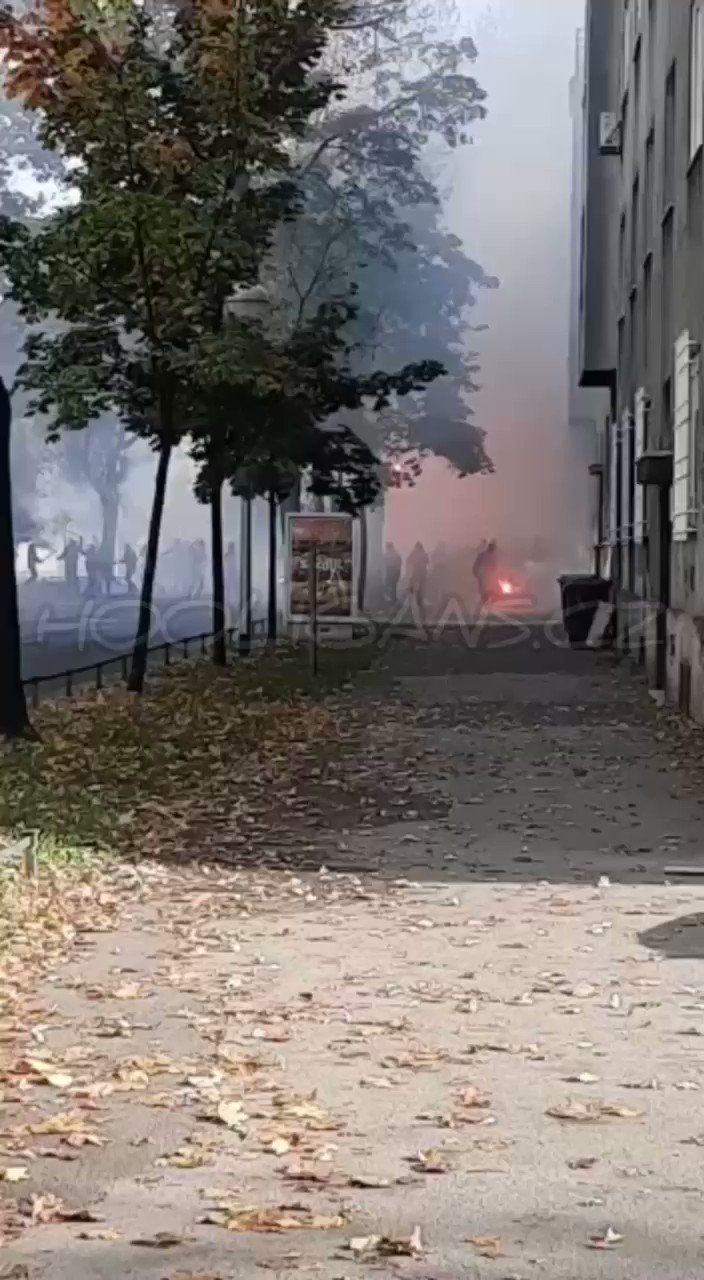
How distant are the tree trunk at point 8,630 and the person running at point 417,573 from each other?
3516cm

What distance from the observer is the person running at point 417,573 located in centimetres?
5056

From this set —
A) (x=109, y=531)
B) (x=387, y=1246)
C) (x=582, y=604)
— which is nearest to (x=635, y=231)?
(x=582, y=604)

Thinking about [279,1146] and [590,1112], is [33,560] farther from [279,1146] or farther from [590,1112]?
[279,1146]

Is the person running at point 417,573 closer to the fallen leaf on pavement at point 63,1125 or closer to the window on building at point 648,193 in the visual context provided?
the window on building at point 648,193

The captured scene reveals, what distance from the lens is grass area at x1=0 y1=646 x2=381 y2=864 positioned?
10.8 m

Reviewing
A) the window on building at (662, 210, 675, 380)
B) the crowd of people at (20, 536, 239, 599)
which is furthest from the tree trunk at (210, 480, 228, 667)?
the crowd of people at (20, 536, 239, 599)

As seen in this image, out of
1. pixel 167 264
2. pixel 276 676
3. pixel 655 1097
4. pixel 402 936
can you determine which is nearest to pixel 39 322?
pixel 167 264

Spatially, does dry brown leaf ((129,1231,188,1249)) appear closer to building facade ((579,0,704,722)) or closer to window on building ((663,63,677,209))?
building facade ((579,0,704,722))

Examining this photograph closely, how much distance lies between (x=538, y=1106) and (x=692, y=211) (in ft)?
47.9

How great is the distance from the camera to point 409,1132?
5441mm

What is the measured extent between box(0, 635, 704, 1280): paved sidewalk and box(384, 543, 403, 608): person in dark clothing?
39766mm

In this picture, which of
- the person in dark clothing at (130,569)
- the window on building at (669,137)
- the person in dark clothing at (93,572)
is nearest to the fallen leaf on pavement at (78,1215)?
the window on building at (669,137)

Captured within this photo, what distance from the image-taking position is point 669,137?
21969 mm

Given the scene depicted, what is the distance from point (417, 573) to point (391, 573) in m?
1.49
